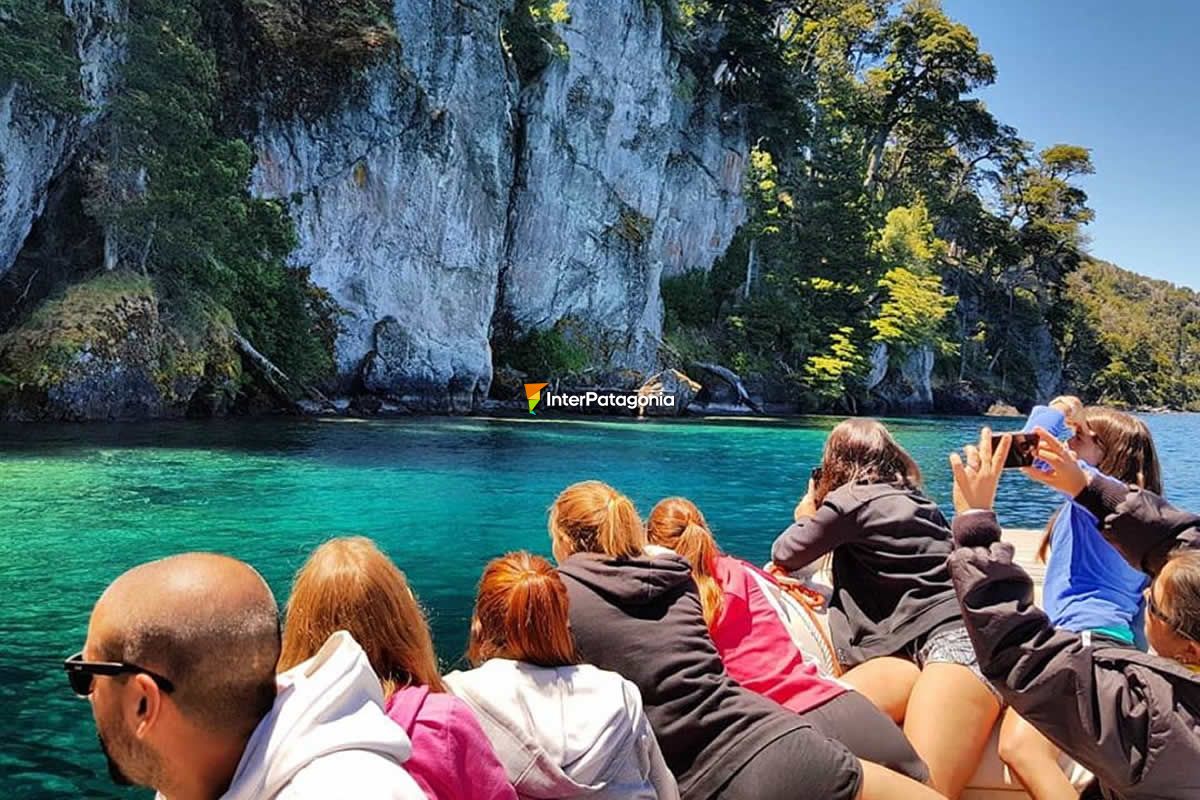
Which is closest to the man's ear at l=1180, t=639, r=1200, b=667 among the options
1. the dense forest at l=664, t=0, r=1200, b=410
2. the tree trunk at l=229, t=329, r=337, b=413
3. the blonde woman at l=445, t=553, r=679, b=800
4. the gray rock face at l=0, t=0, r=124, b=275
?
the blonde woman at l=445, t=553, r=679, b=800

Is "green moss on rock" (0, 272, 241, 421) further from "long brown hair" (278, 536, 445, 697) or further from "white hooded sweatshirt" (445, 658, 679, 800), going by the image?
"white hooded sweatshirt" (445, 658, 679, 800)

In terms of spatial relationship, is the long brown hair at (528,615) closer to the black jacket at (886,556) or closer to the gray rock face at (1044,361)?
the black jacket at (886,556)

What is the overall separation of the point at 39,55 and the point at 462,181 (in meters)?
13.7

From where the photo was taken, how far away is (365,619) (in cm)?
182

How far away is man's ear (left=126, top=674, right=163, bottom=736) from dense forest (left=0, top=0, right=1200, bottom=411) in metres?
19.1

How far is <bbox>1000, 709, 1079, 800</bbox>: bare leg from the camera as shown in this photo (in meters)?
2.59

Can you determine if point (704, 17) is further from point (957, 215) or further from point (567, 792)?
point (567, 792)

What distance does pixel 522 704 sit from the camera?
2006mm

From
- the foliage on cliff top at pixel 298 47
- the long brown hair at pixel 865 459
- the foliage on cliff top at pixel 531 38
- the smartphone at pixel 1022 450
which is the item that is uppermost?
the foliage on cliff top at pixel 531 38

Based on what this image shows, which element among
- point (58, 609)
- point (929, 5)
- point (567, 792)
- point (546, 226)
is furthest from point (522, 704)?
point (929, 5)

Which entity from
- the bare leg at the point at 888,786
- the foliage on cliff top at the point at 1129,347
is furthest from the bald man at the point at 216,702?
the foliage on cliff top at the point at 1129,347

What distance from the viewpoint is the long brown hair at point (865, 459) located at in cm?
345

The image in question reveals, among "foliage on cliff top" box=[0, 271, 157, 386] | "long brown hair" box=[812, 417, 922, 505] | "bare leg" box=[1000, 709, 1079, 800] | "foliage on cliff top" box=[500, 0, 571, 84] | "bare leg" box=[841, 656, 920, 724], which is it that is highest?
"foliage on cliff top" box=[500, 0, 571, 84]

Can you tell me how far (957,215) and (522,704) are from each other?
175ft
